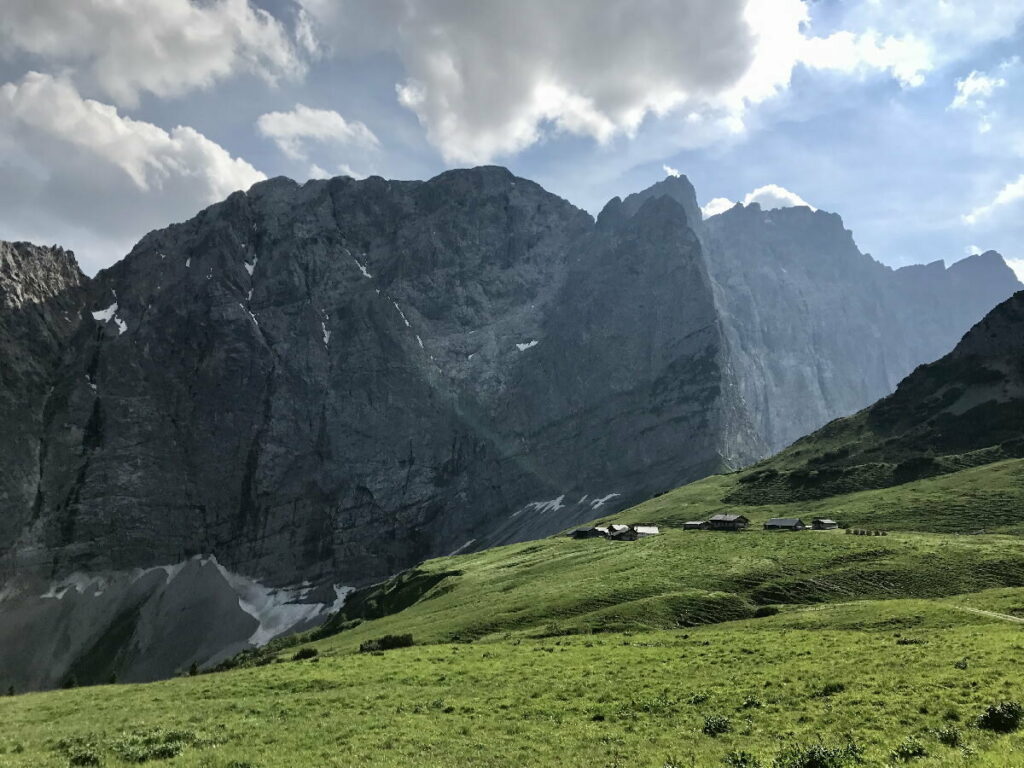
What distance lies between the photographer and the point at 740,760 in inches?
766

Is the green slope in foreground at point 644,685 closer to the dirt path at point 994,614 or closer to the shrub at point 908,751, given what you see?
the shrub at point 908,751

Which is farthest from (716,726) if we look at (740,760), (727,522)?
(727,522)

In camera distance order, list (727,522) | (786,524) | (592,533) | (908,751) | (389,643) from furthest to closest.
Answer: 1. (592,533)
2. (727,522)
3. (786,524)
4. (389,643)
5. (908,751)

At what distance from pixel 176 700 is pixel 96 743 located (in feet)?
Answer: 35.0

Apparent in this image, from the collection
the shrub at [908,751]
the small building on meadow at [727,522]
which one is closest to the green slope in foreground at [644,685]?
the shrub at [908,751]

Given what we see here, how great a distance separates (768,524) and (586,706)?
83.3m

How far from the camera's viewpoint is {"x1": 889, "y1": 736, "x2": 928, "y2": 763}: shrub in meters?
18.3

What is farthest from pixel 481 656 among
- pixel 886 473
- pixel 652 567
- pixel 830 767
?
pixel 886 473

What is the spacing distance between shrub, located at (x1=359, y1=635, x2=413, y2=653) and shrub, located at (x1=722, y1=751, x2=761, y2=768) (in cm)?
3986

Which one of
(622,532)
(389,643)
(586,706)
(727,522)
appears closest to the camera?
(586,706)

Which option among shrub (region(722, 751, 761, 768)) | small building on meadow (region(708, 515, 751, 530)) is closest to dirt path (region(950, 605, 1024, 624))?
shrub (region(722, 751, 761, 768))

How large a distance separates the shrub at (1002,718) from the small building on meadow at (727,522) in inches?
3555

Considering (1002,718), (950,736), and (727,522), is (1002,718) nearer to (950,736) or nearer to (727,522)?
(950,736)

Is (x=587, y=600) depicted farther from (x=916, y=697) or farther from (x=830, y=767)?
(x=830, y=767)
